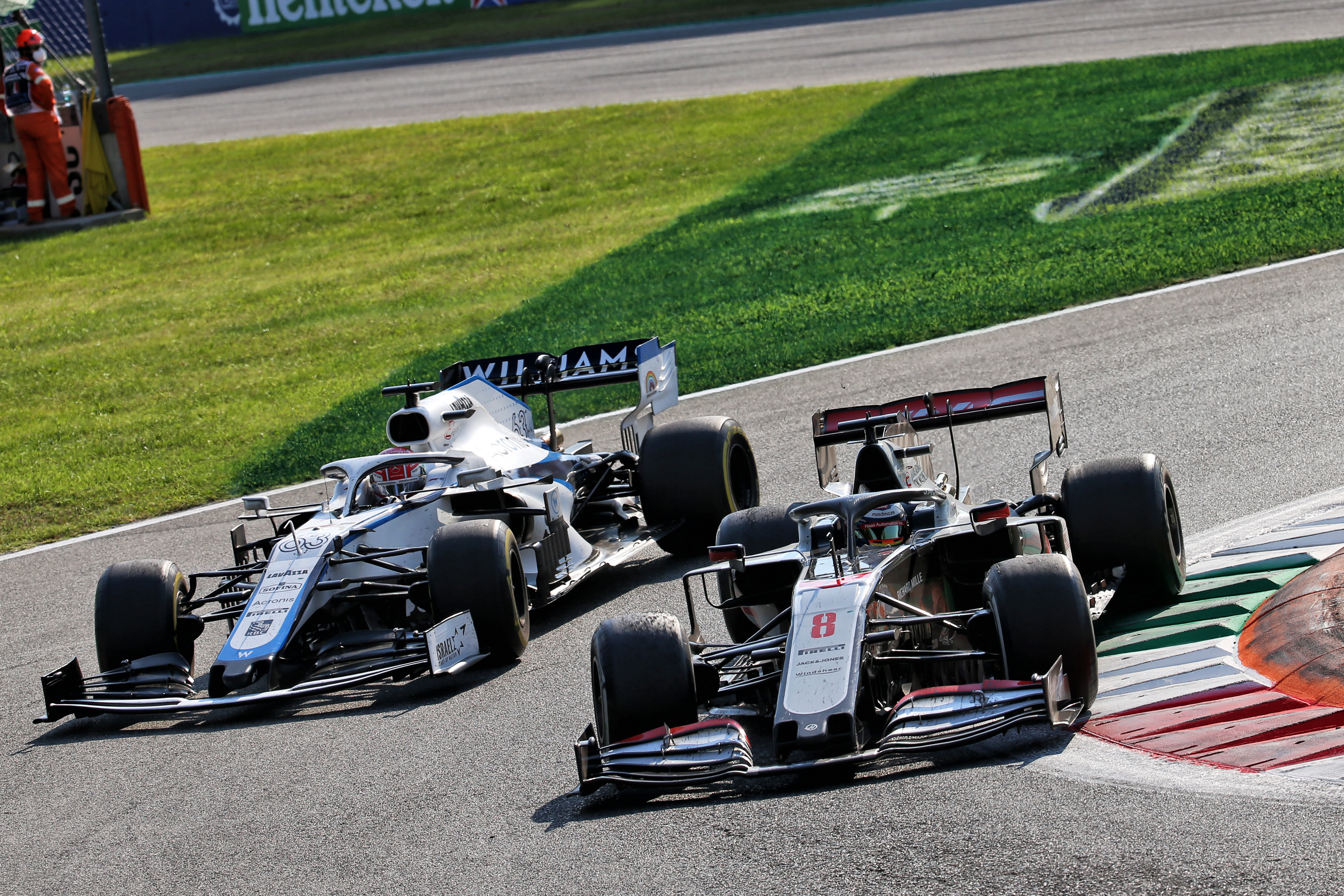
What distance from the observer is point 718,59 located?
107 feet

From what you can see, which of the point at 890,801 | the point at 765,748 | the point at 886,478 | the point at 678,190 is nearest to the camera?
the point at 890,801

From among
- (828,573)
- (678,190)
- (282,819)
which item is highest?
(678,190)

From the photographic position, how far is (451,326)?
19.2 metres

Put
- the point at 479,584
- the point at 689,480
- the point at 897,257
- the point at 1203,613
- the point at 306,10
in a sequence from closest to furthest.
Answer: the point at 1203,613
the point at 479,584
the point at 689,480
the point at 897,257
the point at 306,10

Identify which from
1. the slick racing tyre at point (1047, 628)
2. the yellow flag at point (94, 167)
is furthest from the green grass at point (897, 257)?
the yellow flag at point (94, 167)

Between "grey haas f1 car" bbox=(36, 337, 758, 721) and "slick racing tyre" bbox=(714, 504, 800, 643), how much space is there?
4.48 feet

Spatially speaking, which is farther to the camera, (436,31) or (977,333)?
(436,31)

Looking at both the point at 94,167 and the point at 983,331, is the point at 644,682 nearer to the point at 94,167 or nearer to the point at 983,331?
the point at 983,331

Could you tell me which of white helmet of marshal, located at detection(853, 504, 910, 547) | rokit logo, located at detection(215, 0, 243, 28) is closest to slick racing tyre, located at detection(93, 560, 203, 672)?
white helmet of marshal, located at detection(853, 504, 910, 547)

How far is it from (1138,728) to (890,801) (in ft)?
3.97

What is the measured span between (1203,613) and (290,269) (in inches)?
714

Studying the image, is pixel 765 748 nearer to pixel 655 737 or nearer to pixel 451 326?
pixel 655 737

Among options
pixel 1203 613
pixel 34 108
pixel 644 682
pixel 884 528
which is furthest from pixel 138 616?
pixel 34 108

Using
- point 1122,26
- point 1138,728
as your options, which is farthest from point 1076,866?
point 1122,26
